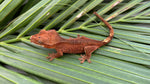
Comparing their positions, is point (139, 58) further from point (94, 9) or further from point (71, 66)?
point (94, 9)

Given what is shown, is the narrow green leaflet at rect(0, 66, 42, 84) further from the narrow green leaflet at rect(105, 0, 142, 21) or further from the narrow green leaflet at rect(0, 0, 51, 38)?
the narrow green leaflet at rect(105, 0, 142, 21)

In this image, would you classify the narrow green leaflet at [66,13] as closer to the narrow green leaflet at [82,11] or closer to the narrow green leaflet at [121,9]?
the narrow green leaflet at [82,11]

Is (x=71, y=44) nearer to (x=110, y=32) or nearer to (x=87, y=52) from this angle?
(x=87, y=52)

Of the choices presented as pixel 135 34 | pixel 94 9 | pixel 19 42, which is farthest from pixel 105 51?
pixel 19 42

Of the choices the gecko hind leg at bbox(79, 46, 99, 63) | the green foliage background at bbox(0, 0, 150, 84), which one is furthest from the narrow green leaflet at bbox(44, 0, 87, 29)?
the gecko hind leg at bbox(79, 46, 99, 63)

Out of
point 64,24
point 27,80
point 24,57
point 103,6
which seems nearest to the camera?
point 27,80

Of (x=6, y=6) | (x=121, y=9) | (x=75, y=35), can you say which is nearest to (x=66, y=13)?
(x=75, y=35)
